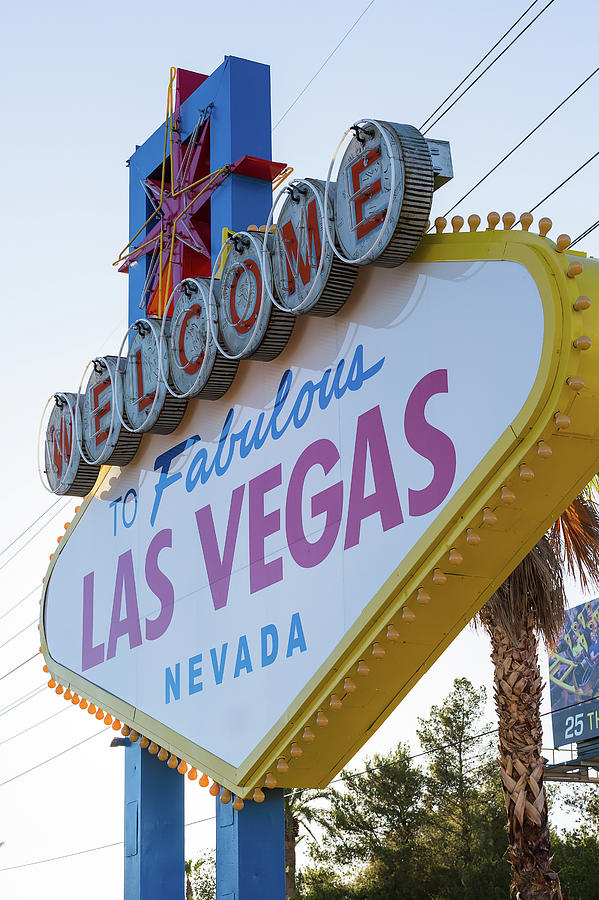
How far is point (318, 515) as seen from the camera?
8398 mm

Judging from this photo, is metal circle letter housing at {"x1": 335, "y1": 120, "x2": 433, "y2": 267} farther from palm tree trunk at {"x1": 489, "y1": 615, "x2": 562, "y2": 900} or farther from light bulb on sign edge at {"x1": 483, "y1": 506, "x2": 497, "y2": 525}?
palm tree trunk at {"x1": 489, "y1": 615, "x2": 562, "y2": 900}

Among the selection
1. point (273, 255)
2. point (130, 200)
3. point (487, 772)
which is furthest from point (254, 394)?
point (487, 772)

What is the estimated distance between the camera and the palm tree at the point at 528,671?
12.7 metres

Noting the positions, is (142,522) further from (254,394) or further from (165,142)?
(165,142)

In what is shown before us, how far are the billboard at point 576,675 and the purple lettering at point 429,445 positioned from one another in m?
29.3

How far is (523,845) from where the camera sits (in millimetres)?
12703

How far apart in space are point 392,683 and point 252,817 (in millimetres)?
2059

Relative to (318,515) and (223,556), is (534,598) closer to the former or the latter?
(223,556)

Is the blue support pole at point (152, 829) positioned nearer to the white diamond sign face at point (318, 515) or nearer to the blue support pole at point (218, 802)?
the blue support pole at point (218, 802)

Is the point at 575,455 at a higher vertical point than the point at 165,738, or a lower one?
higher

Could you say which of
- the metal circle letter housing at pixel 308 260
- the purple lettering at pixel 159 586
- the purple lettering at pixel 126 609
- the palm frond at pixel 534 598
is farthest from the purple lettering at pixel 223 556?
the palm frond at pixel 534 598

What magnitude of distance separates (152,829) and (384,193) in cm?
622

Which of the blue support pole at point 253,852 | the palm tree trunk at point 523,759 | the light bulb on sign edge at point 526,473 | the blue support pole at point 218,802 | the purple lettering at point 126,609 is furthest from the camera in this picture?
the palm tree trunk at point 523,759

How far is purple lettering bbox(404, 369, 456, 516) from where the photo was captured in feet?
23.2
